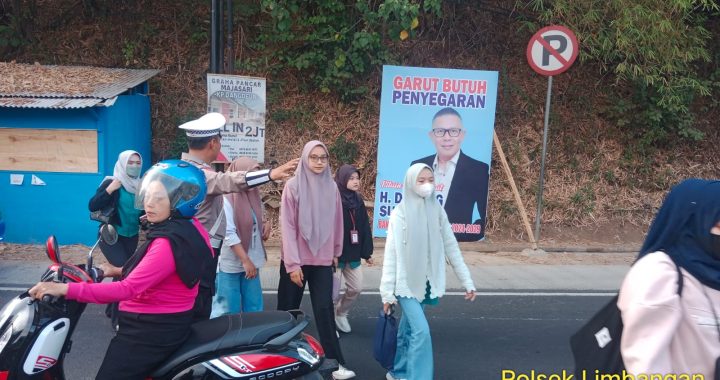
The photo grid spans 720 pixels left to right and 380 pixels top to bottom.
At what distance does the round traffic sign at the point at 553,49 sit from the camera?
9.20 meters

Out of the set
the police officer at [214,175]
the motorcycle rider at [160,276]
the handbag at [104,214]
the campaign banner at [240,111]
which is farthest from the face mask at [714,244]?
the campaign banner at [240,111]

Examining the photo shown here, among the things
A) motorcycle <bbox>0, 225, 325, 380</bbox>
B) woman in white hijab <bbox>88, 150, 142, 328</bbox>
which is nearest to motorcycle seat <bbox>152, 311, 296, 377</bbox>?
motorcycle <bbox>0, 225, 325, 380</bbox>

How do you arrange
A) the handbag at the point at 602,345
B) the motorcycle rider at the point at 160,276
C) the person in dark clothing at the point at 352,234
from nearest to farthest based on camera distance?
the handbag at the point at 602,345 → the motorcycle rider at the point at 160,276 → the person in dark clothing at the point at 352,234

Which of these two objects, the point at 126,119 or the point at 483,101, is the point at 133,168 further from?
the point at 483,101

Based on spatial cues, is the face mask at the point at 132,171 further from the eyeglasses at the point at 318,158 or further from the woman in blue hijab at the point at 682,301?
the woman in blue hijab at the point at 682,301

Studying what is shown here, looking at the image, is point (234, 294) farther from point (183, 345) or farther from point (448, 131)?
point (448, 131)

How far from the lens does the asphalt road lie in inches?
200

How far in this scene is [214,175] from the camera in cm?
423

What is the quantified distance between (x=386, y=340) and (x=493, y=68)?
29.8 ft

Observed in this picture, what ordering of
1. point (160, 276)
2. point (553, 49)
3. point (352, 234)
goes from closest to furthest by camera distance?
point (160, 276)
point (352, 234)
point (553, 49)

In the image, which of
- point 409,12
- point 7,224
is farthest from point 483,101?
point 7,224

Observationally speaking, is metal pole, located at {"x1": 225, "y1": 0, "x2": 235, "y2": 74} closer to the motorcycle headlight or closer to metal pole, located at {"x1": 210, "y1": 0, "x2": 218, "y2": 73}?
metal pole, located at {"x1": 210, "y1": 0, "x2": 218, "y2": 73}

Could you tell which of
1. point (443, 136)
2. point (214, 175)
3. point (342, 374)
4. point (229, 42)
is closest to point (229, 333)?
point (214, 175)

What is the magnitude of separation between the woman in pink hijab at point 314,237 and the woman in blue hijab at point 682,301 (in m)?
2.75
